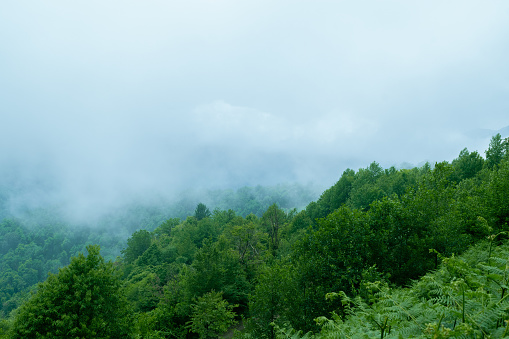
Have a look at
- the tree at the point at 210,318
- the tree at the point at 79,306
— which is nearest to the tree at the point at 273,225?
the tree at the point at 210,318

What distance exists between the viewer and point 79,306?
47.2 feet

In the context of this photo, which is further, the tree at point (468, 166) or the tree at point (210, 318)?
the tree at point (468, 166)

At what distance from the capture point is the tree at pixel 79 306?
1327 centimetres

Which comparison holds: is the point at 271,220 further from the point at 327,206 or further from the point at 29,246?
the point at 29,246

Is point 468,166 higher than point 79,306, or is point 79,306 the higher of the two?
point 468,166

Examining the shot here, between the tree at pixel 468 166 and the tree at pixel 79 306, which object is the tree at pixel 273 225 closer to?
the tree at pixel 468 166

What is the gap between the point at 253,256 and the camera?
39.9 meters

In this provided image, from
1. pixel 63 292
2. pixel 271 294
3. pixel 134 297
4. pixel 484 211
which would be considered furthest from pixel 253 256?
pixel 484 211

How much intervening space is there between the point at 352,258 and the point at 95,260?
16.0 metres

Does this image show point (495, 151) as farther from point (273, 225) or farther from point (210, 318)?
point (210, 318)

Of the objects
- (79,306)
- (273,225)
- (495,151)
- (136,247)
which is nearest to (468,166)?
(495,151)

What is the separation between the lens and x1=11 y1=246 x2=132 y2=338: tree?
13.3 metres

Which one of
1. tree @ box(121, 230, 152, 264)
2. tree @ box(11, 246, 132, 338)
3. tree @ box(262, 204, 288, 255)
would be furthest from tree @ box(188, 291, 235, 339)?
tree @ box(121, 230, 152, 264)

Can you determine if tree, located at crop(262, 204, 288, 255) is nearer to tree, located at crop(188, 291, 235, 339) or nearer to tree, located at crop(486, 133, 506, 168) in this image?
tree, located at crop(188, 291, 235, 339)
